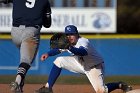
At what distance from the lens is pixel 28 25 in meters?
7.09

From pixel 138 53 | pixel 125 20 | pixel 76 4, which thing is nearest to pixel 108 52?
pixel 138 53

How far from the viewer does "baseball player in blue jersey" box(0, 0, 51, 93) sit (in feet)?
22.7

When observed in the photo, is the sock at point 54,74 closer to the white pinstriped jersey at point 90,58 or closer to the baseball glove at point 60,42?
the white pinstriped jersey at point 90,58

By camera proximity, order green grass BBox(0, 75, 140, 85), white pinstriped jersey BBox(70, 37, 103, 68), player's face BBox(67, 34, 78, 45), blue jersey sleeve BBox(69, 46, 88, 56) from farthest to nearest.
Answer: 1. green grass BBox(0, 75, 140, 85)
2. white pinstriped jersey BBox(70, 37, 103, 68)
3. player's face BBox(67, 34, 78, 45)
4. blue jersey sleeve BBox(69, 46, 88, 56)

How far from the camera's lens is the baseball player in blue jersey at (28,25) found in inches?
273

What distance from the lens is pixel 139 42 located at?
1420 centimetres

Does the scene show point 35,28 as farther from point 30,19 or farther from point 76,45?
point 76,45

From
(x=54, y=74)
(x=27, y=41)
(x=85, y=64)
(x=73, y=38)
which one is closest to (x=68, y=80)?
(x=54, y=74)

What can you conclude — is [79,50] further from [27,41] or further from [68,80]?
[68,80]

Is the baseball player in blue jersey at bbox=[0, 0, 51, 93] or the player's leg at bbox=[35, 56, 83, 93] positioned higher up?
the baseball player in blue jersey at bbox=[0, 0, 51, 93]

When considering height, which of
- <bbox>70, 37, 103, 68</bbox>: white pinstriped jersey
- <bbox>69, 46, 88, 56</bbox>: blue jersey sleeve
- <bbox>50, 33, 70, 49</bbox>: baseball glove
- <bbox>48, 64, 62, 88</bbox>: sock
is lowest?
<bbox>48, 64, 62, 88</bbox>: sock


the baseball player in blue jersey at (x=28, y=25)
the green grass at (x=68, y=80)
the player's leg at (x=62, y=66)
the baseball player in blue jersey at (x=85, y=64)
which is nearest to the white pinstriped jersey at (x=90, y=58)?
the baseball player in blue jersey at (x=85, y=64)

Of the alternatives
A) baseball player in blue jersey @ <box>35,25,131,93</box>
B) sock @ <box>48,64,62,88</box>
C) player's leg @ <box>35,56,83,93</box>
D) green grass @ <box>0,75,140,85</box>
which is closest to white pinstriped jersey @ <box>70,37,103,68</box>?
baseball player in blue jersey @ <box>35,25,131,93</box>

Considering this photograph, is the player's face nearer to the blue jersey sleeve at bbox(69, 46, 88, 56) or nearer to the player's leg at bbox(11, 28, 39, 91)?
the blue jersey sleeve at bbox(69, 46, 88, 56)
